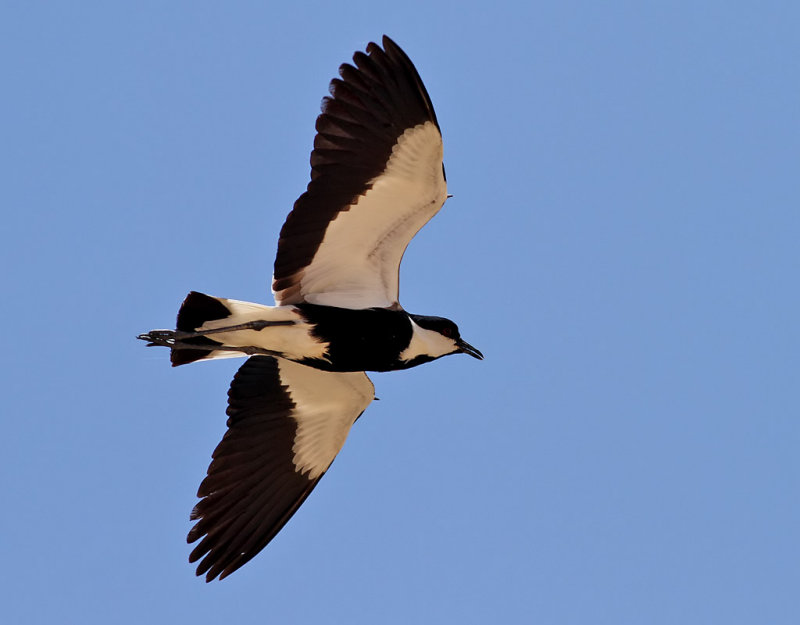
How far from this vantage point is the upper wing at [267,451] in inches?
437

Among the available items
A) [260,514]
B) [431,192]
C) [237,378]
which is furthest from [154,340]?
[431,192]

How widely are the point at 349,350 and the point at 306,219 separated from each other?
3.39ft

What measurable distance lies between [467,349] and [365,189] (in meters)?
1.73

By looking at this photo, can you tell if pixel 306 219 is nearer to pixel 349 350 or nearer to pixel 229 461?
pixel 349 350

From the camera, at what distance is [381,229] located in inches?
416

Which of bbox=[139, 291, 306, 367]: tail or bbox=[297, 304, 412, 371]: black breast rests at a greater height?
bbox=[297, 304, 412, 371]: black breast

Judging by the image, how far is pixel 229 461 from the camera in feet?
36.9

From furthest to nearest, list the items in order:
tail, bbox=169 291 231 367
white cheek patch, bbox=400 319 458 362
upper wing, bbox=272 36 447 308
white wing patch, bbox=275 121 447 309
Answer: white cheek patch, bbox=400 319 458 362 → tail, bbox=169 291 231 367 → white wing patch, bbox=275 121 447 309 → upper wing, bbox=272 36 447 308

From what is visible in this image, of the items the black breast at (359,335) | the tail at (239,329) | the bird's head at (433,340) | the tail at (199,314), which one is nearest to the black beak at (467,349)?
the bird's head at (433,340)

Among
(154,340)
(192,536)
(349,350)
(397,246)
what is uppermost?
(397,246)

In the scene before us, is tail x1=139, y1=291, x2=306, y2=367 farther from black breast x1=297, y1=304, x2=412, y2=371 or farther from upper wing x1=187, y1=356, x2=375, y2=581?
upper wing x1=187, y1=356, x2=375, y2=581

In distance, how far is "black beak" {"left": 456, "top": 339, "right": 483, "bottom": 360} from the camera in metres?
11.1

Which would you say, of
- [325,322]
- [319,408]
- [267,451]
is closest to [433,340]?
[325,322]

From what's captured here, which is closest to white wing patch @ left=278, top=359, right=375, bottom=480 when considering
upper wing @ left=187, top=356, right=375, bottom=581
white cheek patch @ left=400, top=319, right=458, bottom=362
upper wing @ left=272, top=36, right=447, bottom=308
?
upper wing @ left=187, top=356, right=375, bottom=581
